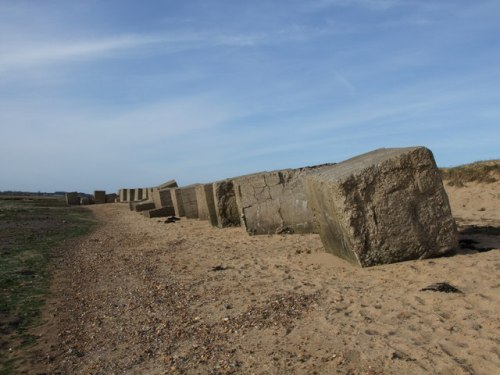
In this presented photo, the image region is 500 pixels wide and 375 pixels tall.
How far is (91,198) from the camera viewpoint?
135 ft

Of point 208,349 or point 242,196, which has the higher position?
point 242,196

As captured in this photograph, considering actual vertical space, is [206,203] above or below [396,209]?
above

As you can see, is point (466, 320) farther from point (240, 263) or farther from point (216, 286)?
point (240, 263)

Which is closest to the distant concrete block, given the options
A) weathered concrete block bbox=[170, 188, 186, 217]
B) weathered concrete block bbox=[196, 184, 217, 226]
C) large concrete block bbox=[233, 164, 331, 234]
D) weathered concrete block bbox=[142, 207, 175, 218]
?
weathered concrete block bbox=[142, 207, 175, 218]

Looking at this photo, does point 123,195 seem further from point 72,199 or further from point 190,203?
point 190,203

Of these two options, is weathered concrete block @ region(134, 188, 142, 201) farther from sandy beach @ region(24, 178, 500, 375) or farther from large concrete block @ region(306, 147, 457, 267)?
large concrete block @ region(306, 147, 457, 267)

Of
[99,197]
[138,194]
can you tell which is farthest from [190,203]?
[99,197]

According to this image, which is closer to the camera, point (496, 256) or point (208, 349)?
point (208, 349)

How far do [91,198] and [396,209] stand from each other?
3827cm

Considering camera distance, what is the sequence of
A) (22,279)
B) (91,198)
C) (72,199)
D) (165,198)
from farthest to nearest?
(91,198) → (72,199) → (165,198) → (22,279)

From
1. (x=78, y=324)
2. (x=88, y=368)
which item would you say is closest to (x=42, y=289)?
(x=78, y=324)

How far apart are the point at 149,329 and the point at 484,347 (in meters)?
2.83

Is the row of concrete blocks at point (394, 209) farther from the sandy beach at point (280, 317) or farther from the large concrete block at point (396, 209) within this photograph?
the sandy beach at point (280, 317)

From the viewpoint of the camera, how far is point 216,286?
19.5ft
